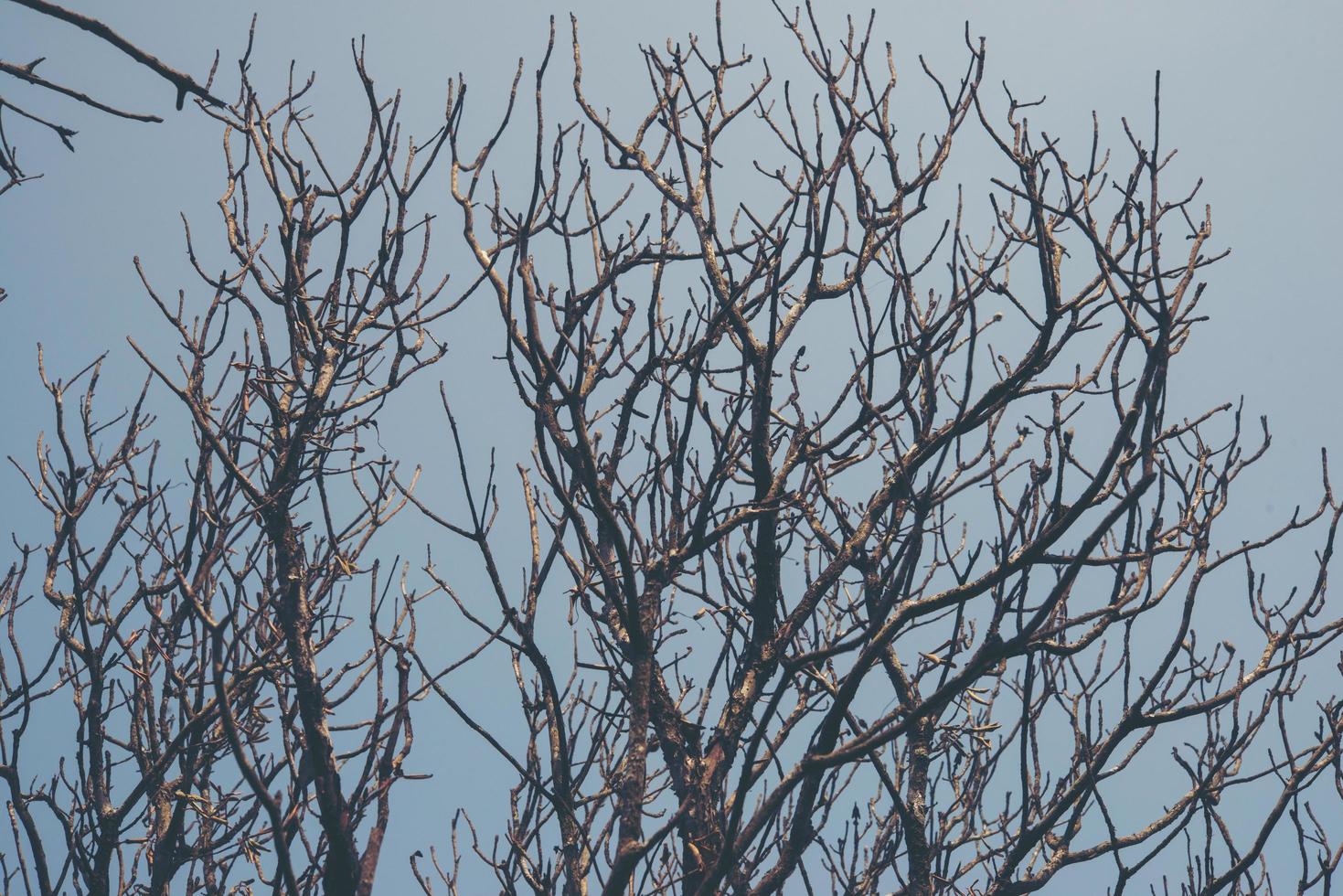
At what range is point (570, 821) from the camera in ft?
11.6

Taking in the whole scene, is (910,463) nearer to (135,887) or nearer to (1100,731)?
(1100,731)

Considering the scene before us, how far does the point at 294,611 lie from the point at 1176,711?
11.1ft

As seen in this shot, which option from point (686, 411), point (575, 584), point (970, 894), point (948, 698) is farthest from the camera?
point (970, 894)

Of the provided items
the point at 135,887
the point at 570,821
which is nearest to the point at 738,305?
the point at 570,821

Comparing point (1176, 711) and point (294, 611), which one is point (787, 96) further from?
point (294, 611)

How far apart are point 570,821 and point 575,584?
0.81 metres

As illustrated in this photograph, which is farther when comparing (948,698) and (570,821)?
(570,821)

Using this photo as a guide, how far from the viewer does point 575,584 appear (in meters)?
3.89

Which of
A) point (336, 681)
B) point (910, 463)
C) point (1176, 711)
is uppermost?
point (336, 681)

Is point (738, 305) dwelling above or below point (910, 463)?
above

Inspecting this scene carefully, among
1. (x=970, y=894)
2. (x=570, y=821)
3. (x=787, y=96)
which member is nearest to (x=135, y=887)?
(x=570, y=821)

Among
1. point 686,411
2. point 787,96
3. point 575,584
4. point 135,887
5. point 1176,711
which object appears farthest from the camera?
point 135,887

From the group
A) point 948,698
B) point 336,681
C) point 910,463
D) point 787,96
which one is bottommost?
point 948,698

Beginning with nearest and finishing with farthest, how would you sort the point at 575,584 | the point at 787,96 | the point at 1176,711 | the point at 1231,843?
the point at 1176,711
the point at 575,584
the point at 787,96
the point at 1231,843
